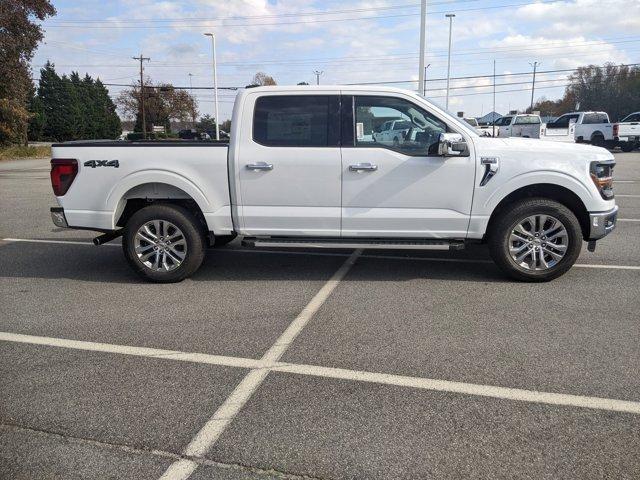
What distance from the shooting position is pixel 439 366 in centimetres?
385

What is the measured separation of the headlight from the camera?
5.59 meters

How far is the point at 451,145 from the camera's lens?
5.41m

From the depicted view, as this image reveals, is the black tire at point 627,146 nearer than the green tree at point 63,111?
Yes

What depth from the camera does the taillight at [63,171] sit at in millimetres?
5855

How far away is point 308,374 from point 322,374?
95 mm

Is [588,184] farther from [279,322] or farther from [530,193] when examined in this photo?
[279,322]

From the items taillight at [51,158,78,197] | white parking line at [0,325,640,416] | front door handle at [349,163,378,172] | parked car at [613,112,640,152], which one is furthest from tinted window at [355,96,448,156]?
parked car at [613,112,640,152]

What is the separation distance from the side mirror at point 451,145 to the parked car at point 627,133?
85.1 ft

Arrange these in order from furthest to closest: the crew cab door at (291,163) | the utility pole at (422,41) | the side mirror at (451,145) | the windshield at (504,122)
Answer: the windshield at (504,122) < the utility pole at (422,41) < the crew cab door at (291,163) < the side mirror at (451,145)

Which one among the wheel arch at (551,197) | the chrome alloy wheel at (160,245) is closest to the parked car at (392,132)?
the wheel arch at (551,197)

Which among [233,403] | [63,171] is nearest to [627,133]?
[63,171]

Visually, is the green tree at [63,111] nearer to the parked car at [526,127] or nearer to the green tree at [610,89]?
the parked car at [526,127]

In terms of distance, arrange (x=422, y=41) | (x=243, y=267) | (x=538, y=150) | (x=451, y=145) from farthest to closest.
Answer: (x=422, y=41), (x=243, y=267), (x=538, y=150), (x=451, y=145)

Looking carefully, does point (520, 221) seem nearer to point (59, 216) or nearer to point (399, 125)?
point (399, 125)
